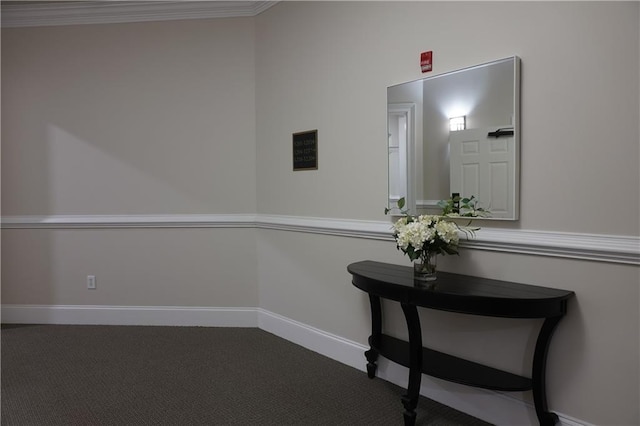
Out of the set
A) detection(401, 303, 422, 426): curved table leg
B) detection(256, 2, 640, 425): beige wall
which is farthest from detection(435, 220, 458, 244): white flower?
detection(401, 303, 422, 426): curved table leg

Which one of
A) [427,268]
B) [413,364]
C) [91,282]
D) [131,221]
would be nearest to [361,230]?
[427,268]

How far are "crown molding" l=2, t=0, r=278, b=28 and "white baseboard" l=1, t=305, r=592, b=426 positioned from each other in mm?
2661

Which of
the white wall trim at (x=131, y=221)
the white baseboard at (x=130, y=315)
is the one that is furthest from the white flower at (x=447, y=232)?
the white baseboard at (x=130, y=315)

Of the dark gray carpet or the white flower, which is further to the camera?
the dark gray carpet

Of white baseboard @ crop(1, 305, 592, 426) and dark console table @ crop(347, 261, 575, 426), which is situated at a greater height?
dark console table @ crop(347, 261, 575, 426)

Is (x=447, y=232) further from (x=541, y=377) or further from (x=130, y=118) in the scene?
(x=130, y=118)

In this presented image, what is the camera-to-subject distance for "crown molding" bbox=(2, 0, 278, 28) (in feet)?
13.2

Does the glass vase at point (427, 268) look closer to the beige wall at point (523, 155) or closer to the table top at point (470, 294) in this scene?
the table top at point (470, 294)

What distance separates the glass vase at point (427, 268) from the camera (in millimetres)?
2410

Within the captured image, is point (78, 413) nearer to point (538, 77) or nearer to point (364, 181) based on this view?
point (364, 181)

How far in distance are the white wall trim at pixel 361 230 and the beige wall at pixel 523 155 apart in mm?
43

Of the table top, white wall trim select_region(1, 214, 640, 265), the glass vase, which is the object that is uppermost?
white wall trim select_region(1, 214, 640, 265)

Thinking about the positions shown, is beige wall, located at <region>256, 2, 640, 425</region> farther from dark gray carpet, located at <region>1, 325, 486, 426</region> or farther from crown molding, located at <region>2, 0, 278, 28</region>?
crown molding, located at <region>2, 0, 278, 28</region>

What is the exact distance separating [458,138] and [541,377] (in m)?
1.27
